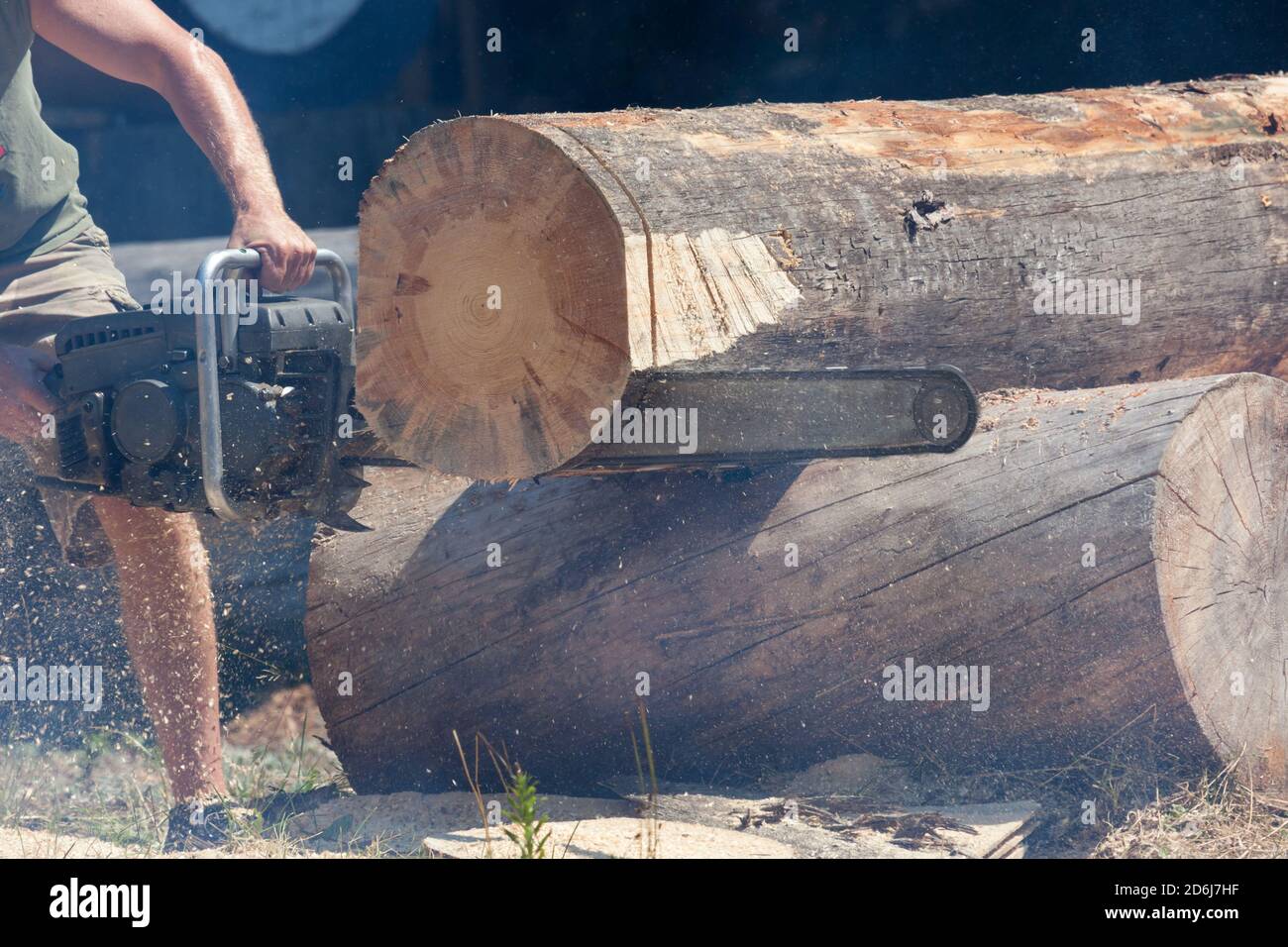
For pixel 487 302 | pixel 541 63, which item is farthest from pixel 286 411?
pixel 541 63

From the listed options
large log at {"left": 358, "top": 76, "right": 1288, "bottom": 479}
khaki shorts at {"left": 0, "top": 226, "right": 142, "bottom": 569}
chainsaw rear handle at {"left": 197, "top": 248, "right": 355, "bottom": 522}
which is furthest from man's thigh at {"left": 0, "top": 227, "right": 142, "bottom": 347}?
large log at {"left": 358, "top": 76, "right": 1288, "bottom": 479}

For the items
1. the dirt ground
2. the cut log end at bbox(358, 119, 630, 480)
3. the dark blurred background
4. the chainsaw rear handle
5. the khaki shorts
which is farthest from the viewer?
the dark blurred background

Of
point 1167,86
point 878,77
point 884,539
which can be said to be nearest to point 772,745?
point 884,539

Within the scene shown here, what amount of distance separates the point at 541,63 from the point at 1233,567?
5.39 m

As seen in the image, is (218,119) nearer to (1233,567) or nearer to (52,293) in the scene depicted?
(52,293)

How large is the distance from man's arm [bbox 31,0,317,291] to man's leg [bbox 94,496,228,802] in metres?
1.05

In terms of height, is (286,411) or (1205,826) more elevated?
(286,411)

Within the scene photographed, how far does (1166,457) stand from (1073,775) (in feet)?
2.42

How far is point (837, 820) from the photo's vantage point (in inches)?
101

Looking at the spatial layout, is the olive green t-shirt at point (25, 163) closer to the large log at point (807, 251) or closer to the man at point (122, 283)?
the man at point (122, 283)

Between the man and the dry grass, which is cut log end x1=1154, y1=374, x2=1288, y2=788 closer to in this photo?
the dry grass

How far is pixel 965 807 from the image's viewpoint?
8.56 ft

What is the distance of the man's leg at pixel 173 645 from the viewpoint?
3.54m

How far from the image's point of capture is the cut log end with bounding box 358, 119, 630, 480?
227 centimetres
